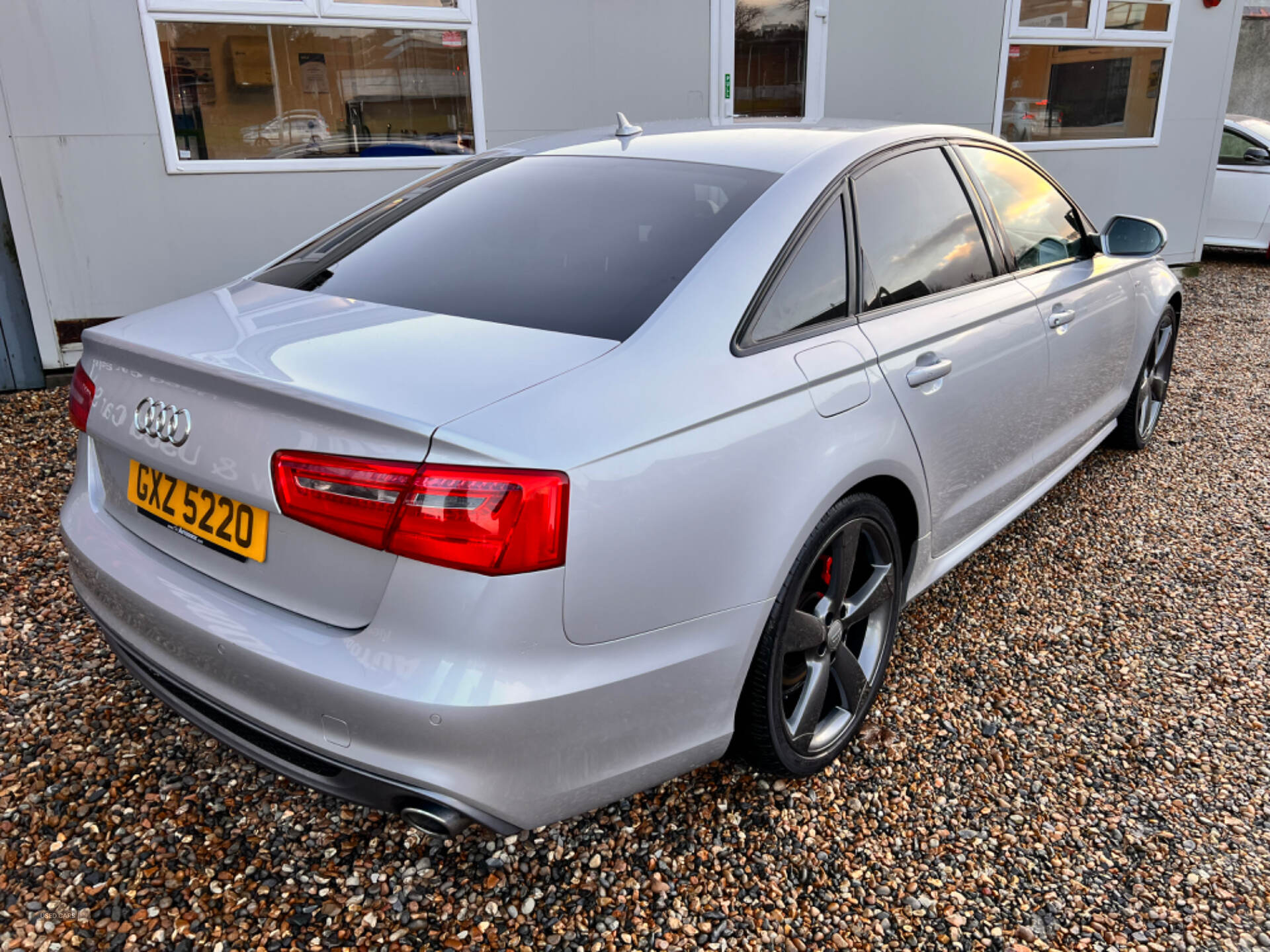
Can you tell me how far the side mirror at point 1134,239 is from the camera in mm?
3646

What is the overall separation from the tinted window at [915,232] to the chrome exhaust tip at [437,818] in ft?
5.03

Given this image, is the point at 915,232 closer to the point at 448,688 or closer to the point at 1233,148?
the point at 448,688

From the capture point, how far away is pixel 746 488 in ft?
6.16

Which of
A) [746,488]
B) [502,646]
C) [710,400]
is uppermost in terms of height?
[710,400]

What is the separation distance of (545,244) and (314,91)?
14.0ft

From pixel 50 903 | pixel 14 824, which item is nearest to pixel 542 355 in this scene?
pixel 50 903

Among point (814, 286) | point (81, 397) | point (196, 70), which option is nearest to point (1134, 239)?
point (814, 286)

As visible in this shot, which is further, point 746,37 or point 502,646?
point 746,37

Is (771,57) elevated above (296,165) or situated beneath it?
elevated above

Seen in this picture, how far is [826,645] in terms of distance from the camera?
7.62ft

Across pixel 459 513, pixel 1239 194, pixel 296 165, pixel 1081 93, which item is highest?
pixel 1081 93

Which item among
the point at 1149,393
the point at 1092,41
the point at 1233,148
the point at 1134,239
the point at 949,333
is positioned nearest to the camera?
the point at 949,333

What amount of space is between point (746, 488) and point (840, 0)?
6.46 metres

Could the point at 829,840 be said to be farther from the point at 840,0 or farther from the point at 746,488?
the point at 840,0
